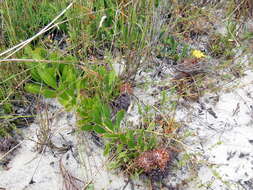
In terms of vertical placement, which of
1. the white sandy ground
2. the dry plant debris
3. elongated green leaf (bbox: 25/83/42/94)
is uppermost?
elongated green leaf (bbox: 25/83/42/94)

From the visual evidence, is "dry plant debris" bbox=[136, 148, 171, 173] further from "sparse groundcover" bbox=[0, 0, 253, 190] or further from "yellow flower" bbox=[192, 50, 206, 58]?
"yellow flower" bbox=[192, 50, 206, 58]

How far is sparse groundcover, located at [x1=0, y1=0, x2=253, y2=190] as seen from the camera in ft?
4.61

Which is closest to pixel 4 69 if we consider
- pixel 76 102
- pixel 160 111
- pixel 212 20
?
pixel 76 102

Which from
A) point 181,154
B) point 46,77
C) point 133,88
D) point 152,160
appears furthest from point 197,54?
point 46,77

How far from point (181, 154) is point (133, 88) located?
521 millimetres

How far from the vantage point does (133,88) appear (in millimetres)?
1769

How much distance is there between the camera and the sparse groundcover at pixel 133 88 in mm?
1405

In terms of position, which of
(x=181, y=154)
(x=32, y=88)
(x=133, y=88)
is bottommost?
(x=181, y=154)

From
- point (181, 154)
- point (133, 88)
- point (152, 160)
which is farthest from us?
point (133, 88)

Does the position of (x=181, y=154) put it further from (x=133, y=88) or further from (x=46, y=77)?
(x=46, y=77)

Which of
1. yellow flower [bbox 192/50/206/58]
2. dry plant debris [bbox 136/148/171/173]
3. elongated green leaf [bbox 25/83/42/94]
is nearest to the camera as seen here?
dry plant debris [bbox 136/148/171/173]

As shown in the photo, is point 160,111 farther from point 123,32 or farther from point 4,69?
point 4,69

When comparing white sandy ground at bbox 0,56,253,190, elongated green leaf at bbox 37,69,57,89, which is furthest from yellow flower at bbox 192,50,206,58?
elongated green leaf at bbox 37,69,57,89

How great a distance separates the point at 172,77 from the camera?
1825 millimetres
